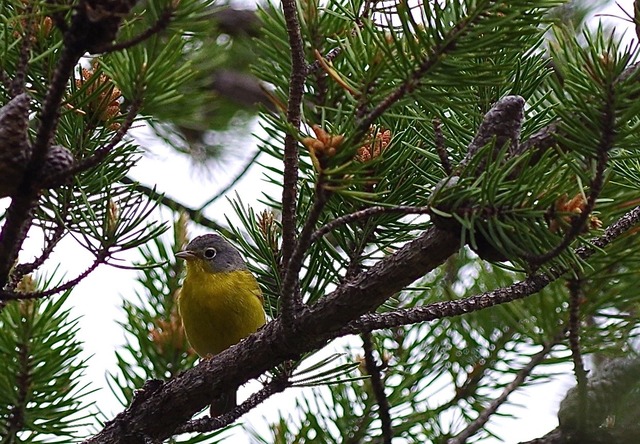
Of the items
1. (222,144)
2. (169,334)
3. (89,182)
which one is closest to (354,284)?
(89,182)

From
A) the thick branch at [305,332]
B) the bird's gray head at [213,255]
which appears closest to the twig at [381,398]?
the thick branch at [305,332]

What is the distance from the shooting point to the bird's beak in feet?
9.04

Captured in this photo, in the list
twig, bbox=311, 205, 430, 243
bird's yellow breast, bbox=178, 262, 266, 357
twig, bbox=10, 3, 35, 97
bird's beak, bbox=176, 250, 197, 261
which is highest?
bird's beak, bbox=176, 250, 197, 261

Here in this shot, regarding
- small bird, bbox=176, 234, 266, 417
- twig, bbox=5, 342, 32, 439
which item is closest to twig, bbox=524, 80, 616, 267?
twig, bbox=5, 342, 32, 439

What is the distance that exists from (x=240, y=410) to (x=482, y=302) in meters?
0.62

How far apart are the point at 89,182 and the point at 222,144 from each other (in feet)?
8.11

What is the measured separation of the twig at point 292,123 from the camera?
4.06 ft

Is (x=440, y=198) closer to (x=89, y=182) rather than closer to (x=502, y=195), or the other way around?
(x=502, y=195)

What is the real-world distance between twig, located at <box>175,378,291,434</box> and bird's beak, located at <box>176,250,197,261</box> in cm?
92

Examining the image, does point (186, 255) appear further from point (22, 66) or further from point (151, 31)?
point (151, 31)

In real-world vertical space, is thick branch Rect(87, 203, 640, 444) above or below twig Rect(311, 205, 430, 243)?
below

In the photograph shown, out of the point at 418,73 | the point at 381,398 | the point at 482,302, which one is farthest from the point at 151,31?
the point at 381,398

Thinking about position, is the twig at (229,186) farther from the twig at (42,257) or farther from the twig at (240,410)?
the twig at (42,257)

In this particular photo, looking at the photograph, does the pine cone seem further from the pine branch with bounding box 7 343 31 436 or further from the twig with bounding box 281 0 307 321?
the pine branch with bounding box 7 343 31 436
